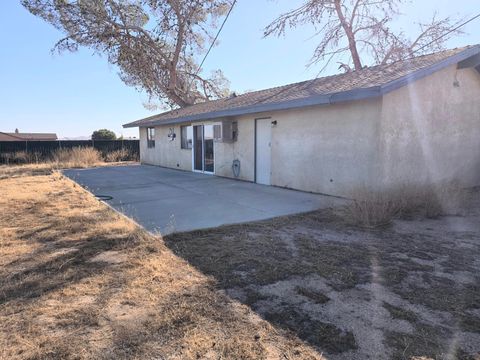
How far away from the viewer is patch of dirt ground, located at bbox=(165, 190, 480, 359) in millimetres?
2588

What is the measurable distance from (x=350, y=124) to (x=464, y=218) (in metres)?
3.05

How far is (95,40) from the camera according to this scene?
2081 centimetres

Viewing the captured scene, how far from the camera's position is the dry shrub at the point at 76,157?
19041 millimetres

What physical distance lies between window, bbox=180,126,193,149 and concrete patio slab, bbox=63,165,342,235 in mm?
3735

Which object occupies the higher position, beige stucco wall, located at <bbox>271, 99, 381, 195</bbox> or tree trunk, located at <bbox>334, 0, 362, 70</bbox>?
tree trunk, located at <bbox>334, 0, 362, 70</bbox>

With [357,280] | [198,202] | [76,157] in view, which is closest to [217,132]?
[198,202]

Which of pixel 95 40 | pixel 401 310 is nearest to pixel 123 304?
pixel 401 310

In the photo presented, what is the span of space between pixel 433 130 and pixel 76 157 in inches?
727

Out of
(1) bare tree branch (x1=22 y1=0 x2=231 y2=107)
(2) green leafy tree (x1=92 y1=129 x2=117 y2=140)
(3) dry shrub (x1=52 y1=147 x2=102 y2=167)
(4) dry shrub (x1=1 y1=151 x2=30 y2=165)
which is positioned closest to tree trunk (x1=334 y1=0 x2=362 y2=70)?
(1) bare tree branch (x1=22 y1=0 x2=231 y2=107)

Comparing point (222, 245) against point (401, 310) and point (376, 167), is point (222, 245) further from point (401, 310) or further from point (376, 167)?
point (376, 167)

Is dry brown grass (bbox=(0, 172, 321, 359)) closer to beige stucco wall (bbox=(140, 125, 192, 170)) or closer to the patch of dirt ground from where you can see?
the patch of dirt ground

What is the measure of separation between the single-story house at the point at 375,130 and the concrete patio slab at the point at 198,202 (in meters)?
0.85

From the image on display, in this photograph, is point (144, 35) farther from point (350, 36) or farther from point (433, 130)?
point (433, 130)

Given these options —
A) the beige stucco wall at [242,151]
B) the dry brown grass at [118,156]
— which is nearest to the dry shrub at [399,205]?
the beige stucco wall at [242,151]
